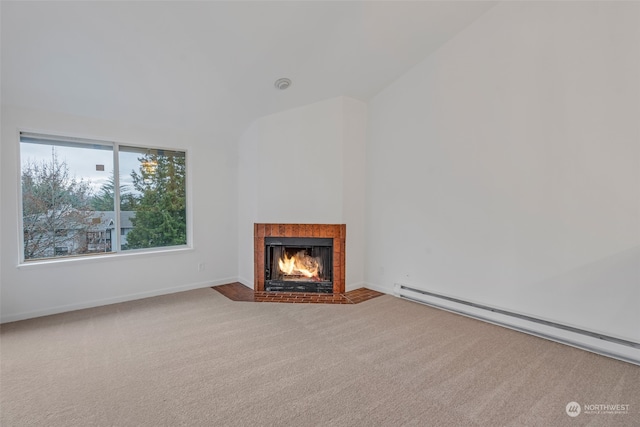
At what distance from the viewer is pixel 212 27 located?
2766mm

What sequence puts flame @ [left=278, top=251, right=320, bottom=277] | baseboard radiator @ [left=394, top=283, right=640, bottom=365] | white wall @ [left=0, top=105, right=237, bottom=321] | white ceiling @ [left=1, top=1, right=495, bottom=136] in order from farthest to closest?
flame @ [left=278, top=251, right=320, bottom=277], white wall @ [left=0, top=105, right=237, bottom=321], white ceiling @ [left=1, top=1, right=495, bottom=136], baseboard radiator @ [left=394, top=283, right=640, bottom=365]

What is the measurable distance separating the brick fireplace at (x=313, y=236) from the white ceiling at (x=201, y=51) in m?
1.74

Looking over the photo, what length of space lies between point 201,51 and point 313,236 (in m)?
2.55

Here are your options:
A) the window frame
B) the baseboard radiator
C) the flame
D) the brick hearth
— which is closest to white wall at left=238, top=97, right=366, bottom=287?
the brick hearth

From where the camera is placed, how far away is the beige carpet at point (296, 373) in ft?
5.88

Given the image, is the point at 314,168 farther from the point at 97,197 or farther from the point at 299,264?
the point at 97,197

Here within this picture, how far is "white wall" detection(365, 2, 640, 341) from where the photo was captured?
8.05 feet

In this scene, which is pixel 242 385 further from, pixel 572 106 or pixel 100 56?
pixel 572 106

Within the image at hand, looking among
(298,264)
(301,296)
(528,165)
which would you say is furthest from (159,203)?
(528,165)

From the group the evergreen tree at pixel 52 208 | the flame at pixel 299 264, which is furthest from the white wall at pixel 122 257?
the flame at pixel 299 264

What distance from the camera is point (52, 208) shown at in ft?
11.5

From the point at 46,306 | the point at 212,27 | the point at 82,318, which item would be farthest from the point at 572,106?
the point at 46,306

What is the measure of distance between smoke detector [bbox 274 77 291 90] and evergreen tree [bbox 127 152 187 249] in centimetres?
189

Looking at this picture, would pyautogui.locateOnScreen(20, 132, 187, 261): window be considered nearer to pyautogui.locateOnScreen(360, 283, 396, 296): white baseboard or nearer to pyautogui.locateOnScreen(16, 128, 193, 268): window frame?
pyautogui.locateOnScreen(16, 128, 193, 268): window frame
